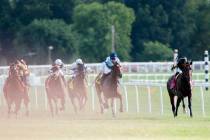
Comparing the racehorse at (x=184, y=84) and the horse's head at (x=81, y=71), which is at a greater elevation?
the horse's head at (x=81, y=71)

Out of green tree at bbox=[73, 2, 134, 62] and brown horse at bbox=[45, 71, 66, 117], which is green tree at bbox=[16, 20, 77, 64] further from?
brown horse at bbox=[45, 71, 66, 117]

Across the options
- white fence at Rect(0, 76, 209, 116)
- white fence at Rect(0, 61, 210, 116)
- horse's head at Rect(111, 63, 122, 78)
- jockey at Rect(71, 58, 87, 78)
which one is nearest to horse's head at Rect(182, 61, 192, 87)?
white fence at Rect(0, 61, 210, 116)

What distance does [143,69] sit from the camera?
6078cm

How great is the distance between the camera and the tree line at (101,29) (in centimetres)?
9238

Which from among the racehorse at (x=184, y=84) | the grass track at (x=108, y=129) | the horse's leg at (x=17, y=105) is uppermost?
the racehorse at (x=184, y=84)

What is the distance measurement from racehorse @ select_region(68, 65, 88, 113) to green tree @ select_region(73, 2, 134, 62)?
175 feet

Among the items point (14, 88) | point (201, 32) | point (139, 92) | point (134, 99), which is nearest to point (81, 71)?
point (14, 88)

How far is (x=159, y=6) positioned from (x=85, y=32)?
7336mm

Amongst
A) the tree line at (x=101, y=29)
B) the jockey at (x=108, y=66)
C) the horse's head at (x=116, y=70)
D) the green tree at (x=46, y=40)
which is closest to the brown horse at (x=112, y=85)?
the horse's head at (x=116, y=70)

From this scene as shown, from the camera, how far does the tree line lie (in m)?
92.4

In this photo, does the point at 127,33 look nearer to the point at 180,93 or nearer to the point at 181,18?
the point at 181,18

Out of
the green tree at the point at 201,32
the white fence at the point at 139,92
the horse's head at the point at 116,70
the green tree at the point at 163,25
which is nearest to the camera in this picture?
the horse's head at the point at 116,70

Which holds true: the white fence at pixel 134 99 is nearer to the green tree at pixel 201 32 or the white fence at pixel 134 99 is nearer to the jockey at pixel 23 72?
the jockey at pixel 23 72

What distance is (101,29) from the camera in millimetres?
92375
